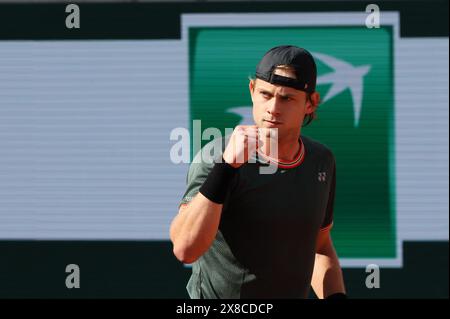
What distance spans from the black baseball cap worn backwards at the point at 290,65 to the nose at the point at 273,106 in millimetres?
81

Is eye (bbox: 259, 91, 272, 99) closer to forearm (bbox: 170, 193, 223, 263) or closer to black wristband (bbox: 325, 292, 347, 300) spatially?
forearm (bbox: 170, 193, 223, 263)

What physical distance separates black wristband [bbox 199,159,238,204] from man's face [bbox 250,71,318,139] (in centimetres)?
31

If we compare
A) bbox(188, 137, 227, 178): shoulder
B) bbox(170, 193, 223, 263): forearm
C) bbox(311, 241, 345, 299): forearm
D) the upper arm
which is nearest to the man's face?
bbox(188, 137, 227, 178): shoulder

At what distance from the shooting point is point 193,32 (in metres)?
9.16

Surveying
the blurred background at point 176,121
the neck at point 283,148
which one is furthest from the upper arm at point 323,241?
the blurred background at point 176,121

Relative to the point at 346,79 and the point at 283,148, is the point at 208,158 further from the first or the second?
the point at 346,79

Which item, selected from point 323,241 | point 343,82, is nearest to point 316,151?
point 323,241

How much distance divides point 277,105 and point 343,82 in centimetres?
584

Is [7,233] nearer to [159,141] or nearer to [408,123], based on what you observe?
[159,141]

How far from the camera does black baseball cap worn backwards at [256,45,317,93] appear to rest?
3.59 metres

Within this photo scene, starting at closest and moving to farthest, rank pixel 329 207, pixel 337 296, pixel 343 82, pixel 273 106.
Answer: pixel 273 106, pixel 337 296, pixel 329 207, pixel 343 82

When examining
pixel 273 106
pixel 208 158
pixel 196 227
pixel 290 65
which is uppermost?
pixel 290 65

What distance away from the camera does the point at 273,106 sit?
3541mm

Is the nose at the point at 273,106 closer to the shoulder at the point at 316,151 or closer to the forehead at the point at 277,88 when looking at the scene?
the forehead at the point at 277,88
